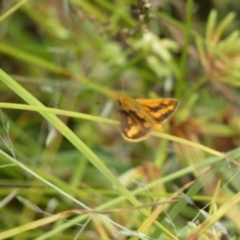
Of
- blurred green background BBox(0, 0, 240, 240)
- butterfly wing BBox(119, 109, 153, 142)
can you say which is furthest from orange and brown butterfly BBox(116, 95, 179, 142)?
blurred green background BBox(0, 0, 240, 240)

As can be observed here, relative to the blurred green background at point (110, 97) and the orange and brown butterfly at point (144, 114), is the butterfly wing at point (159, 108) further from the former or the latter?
the blurred green background at point (110, 97)

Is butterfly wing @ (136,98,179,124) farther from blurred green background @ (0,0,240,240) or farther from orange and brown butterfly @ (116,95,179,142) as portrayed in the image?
blurred green background @ (0,0,240,240)

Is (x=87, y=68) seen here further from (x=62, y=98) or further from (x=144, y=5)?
(x=144, y=5)

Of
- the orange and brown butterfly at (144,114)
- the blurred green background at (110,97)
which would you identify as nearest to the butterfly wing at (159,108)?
the orange and brown butterfly at (144,114)

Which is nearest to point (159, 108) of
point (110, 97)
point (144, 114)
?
point (144, 114)

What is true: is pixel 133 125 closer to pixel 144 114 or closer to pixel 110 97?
pixel 144 114

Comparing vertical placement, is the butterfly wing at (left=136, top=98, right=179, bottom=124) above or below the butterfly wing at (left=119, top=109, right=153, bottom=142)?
above
